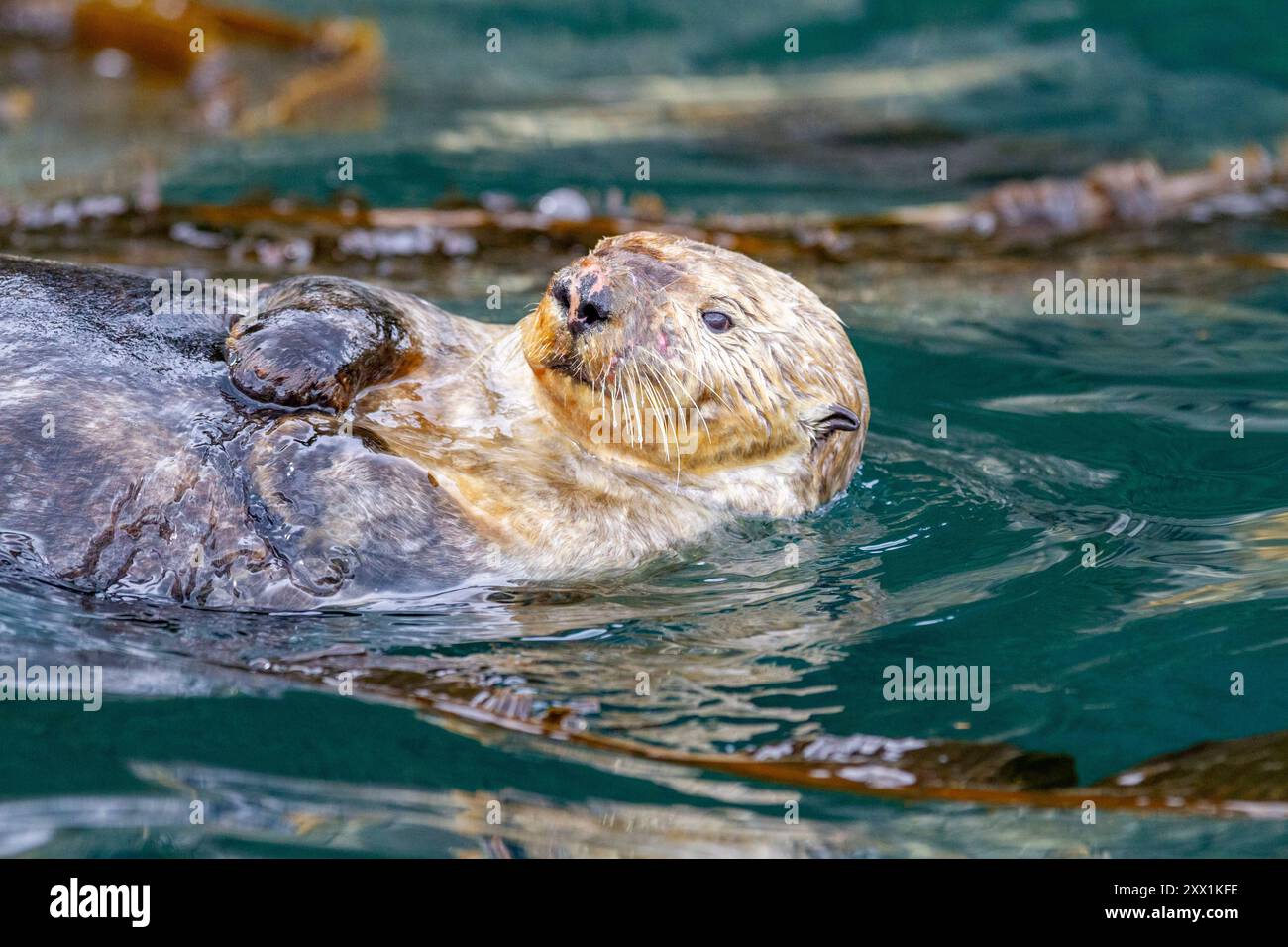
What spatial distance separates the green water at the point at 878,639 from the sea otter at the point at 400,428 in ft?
0.51

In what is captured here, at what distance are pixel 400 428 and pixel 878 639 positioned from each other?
1.65 m

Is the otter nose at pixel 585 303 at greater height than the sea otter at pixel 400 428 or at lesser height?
greater

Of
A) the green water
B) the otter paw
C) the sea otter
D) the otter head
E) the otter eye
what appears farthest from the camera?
the otter eye

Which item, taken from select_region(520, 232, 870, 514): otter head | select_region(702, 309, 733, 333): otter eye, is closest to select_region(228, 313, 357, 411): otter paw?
select_region(520, 232, 870, 514): otter head

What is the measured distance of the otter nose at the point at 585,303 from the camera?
450 centimetres

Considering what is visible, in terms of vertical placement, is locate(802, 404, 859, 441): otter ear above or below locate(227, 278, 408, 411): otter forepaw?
below

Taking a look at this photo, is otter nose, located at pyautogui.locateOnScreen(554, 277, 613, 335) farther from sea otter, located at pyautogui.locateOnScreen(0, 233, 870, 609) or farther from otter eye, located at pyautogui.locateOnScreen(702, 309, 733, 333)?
otter eye, located at pyautogui.locateOnScreen(702, 309, 733, 333)

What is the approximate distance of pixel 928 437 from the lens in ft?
20.3

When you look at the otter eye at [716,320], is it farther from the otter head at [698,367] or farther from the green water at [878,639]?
the green water at [878,639]

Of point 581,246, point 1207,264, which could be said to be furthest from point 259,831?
point 1207,264

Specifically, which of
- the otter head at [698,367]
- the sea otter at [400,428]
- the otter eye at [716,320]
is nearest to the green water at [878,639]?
the sea otter at [400,428]

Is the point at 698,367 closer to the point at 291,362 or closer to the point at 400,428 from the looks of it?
the point at 400,428

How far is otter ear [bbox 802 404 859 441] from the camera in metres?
4.77
